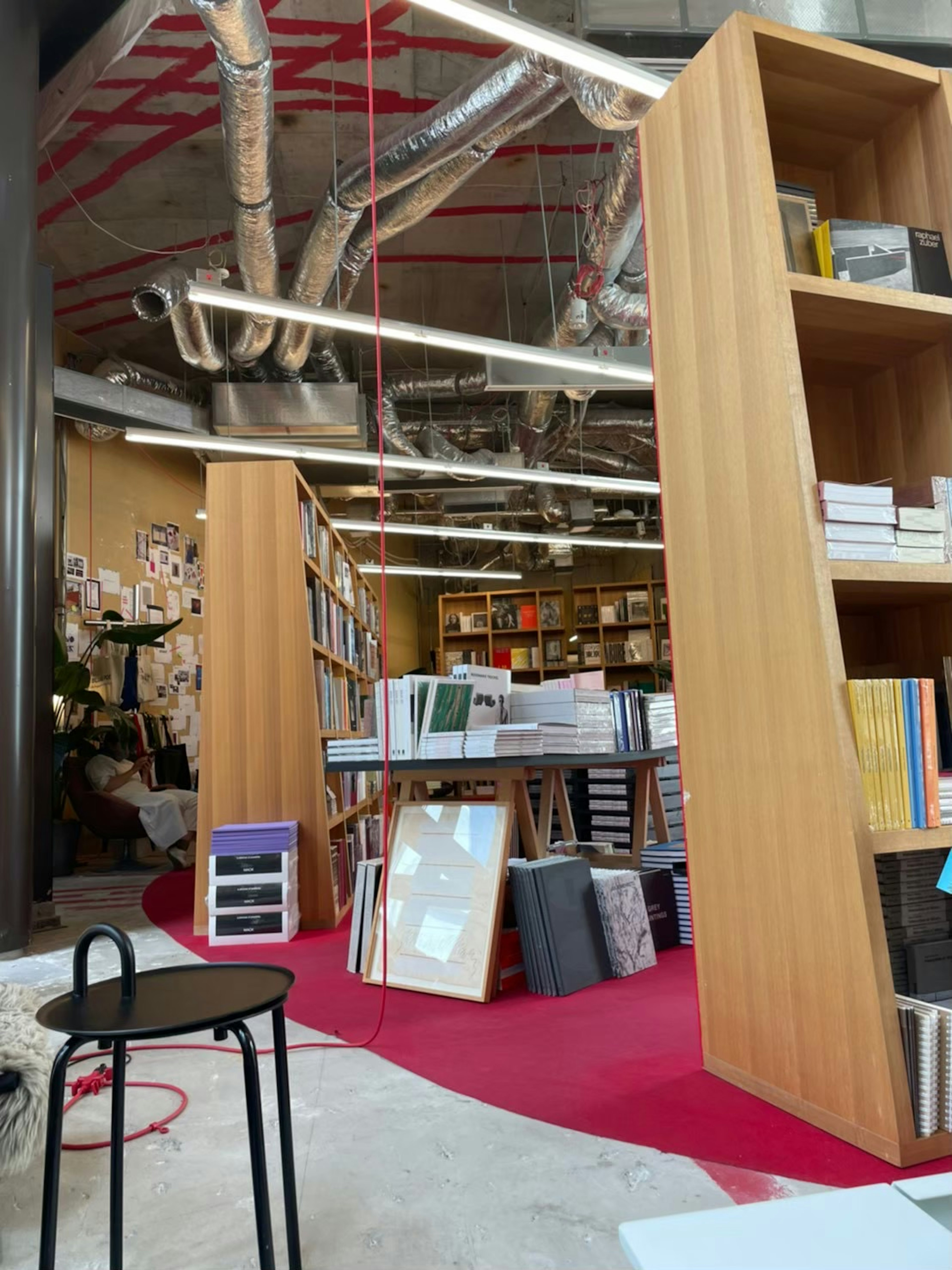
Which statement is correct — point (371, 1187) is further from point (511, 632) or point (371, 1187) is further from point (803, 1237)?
point (511, 632)

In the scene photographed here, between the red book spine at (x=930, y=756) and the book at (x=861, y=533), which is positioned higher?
the book at (x=861, y=533)

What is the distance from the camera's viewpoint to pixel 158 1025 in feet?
3.63

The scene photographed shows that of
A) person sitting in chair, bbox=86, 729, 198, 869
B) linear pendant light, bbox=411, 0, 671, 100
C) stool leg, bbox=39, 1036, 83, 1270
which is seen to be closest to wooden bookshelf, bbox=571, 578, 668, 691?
person sitting in chair, bbox=86, 729, 198, 869

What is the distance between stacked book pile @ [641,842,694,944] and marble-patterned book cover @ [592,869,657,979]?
35 cm

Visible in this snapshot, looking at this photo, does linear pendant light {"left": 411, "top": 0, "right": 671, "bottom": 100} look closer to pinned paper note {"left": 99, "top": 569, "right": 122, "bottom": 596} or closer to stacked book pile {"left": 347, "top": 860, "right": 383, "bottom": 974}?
stacked book pile {"left": 347, "top": 860, "right": 383, "bottom": 974}

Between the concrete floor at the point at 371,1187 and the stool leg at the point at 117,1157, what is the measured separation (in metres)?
0.16

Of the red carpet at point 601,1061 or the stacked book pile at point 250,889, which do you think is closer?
the red carpet at point 601,1061

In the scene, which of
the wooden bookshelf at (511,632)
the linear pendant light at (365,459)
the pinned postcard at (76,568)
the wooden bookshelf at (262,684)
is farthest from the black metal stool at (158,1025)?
the wooden bookshelf at (511,632)

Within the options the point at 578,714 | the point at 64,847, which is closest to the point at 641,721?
the point at 578,714

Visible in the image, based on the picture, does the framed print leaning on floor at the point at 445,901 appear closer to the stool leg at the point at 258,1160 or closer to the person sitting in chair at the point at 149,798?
the stool leg at the point at 258,1160

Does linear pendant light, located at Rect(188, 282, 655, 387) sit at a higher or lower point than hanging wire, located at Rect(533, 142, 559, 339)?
lower

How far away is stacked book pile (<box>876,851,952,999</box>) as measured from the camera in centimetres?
214

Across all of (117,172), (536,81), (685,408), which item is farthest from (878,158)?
(117,172)

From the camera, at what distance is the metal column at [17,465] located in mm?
3990
